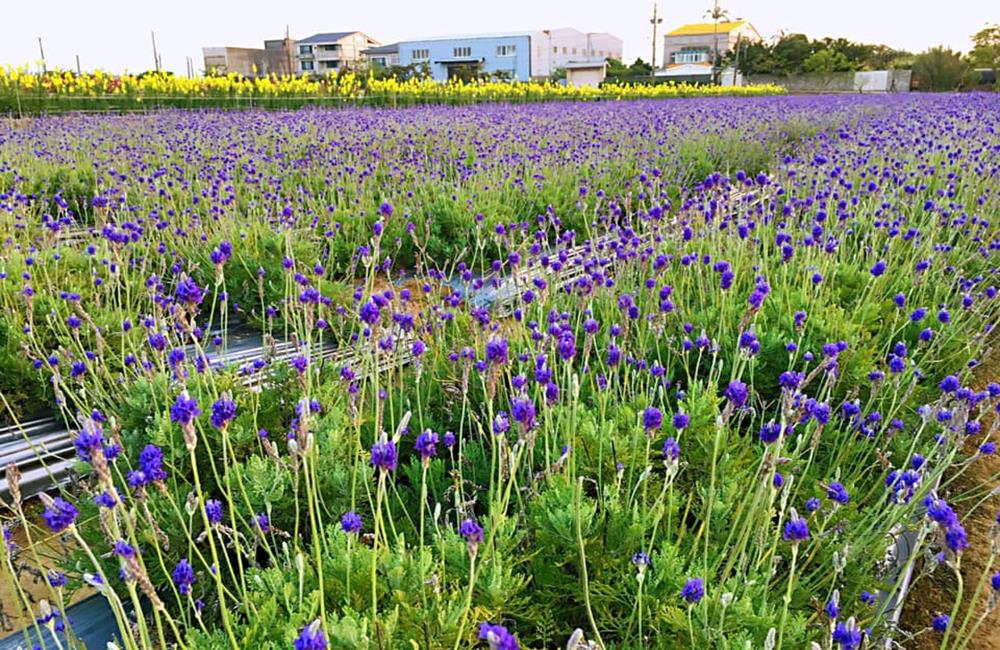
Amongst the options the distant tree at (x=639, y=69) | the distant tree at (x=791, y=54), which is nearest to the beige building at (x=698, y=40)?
the distant tree at (x=639, y=69)

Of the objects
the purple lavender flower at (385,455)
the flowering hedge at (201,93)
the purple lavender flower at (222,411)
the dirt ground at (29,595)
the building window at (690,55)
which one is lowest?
the dirt ground at (29,595)

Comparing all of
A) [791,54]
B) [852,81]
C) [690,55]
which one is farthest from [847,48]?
[690,55]

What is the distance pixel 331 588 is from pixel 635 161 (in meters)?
6.13

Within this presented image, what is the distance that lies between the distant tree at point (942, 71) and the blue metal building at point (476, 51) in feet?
131

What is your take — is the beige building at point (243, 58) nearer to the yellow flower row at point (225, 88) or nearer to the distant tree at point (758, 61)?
the distant tree at point (758, 61)

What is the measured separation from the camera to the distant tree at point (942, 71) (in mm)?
38062

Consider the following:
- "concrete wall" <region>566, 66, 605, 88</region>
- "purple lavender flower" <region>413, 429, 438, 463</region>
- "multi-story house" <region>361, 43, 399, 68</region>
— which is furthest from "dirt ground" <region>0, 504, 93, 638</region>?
"multi-story house" <region>361, 43, 399, 68</region>

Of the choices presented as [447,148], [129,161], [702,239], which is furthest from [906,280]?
[129,161]

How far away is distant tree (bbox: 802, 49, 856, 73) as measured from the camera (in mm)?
42625

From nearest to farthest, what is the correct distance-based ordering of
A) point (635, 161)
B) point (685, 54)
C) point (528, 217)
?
point (528, 217), point (635, 161), point (685, 54)

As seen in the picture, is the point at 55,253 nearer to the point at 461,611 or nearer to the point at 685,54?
the point at 461,611

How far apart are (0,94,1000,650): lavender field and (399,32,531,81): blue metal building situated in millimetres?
71688

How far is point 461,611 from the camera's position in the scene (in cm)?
131

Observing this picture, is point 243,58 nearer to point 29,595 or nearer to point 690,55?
point 690,55
